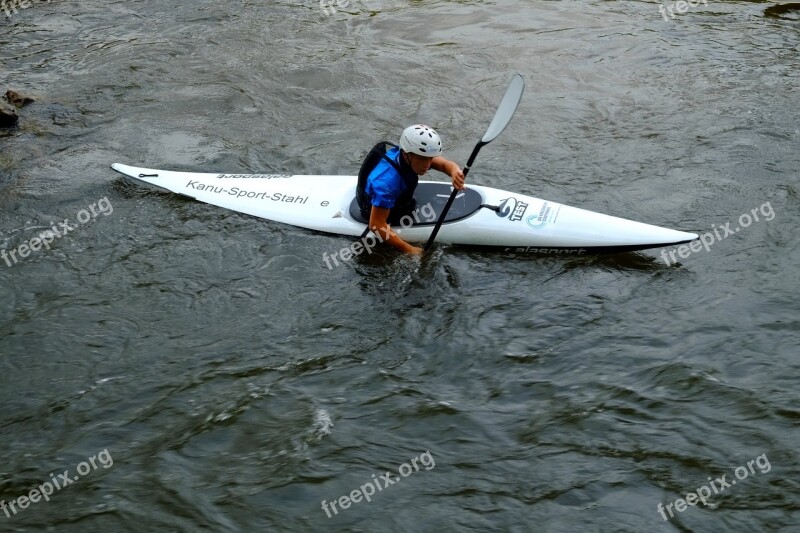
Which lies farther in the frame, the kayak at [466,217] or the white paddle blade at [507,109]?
the white paddle blade at [507,109]

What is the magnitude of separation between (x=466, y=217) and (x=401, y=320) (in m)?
1.08

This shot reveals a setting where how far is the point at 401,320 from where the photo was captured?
5562 millimetres

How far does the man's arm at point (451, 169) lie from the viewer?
5703 millimetres

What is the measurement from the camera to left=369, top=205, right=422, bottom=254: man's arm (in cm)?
589

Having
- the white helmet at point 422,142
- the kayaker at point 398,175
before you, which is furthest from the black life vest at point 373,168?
the white helmet at point 422,142

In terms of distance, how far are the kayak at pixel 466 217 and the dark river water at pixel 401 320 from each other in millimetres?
131

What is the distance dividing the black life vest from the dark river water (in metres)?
0.37

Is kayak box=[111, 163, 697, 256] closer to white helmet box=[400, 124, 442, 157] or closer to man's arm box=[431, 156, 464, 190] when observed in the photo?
man's arm box=[431, 156, 464, 190]

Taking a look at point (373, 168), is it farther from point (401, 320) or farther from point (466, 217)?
point (401, 320)

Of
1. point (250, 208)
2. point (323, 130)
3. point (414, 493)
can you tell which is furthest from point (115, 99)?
point (414, 493)

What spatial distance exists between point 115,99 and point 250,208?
3525 millimetres

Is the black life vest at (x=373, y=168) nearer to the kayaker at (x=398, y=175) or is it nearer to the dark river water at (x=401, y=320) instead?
the kayaker at (x=398, y=175)

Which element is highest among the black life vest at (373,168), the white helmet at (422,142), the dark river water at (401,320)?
the white helmet at (422,142)

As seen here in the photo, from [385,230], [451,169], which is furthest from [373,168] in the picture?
[451,169]
